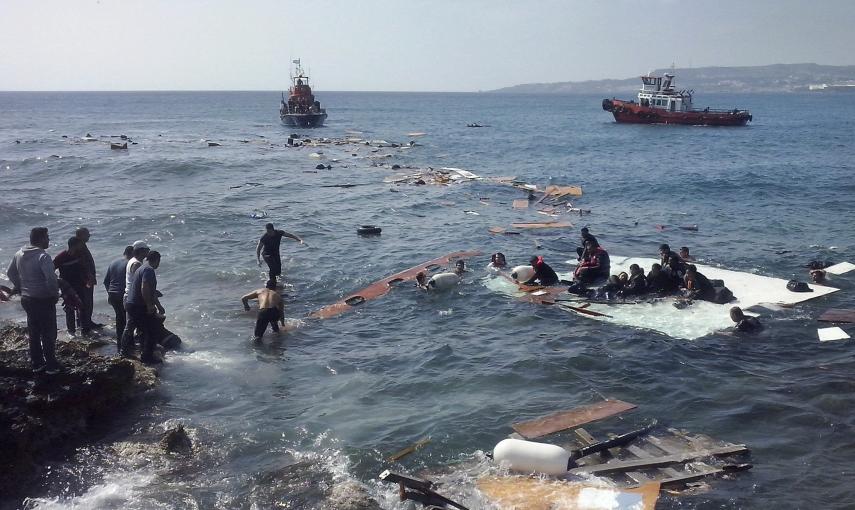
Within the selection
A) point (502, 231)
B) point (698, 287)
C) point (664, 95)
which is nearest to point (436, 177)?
point (502, 231)

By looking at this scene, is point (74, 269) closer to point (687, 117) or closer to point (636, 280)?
point (636, 280)

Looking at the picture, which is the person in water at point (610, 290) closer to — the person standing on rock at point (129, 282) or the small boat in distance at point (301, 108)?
the person standing on rock at point (129, 282)

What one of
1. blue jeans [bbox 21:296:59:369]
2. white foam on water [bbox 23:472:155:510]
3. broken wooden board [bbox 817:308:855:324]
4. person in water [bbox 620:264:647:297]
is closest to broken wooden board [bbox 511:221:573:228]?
person in water [bbox 620:264:647:297]

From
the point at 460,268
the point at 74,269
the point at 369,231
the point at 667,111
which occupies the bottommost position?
the point at 460,268

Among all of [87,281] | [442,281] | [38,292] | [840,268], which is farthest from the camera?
[840,268]

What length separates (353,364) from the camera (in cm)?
1198

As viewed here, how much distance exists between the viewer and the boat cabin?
77.2 meters

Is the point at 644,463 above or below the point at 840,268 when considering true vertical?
below

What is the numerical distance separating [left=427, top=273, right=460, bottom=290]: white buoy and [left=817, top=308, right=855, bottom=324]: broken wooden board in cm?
835

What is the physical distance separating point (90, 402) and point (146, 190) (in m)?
25.9

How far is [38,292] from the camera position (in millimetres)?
8594

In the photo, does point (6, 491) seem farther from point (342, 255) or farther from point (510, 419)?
point (342, 255)

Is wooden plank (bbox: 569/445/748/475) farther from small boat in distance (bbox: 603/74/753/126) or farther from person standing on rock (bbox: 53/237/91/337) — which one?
small boat in distance (bbox: 603/74/753/126)

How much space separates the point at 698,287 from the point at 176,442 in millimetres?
11698
